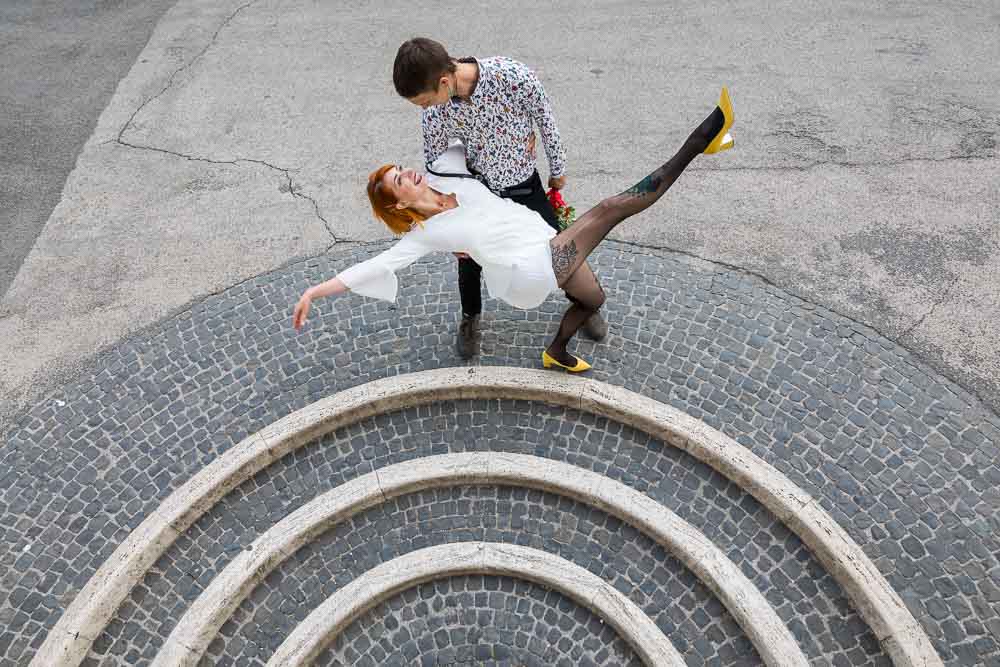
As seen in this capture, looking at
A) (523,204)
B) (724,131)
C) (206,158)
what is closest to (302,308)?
(523,204)

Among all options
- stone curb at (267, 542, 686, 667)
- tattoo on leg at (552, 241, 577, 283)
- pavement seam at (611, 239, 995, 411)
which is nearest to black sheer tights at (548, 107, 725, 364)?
tattoo on leg at (552, 241, 577, 283)

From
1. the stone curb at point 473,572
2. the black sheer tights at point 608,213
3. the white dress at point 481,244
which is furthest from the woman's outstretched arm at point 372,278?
the stone curb at point 473,572

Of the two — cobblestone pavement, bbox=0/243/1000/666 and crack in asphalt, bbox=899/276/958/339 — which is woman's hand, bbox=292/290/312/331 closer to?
cobblestone pavement, bbox=0/243/1000/666

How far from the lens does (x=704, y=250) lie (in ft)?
19.8

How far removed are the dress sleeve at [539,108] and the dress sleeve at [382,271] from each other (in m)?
1.04

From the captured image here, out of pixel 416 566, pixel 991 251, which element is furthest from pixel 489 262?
pixel 991 251

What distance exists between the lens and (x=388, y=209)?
12.8ft

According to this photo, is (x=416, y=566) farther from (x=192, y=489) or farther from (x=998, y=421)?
(x=998, y=421)

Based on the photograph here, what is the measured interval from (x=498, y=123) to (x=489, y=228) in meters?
0.63

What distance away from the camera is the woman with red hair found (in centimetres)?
388

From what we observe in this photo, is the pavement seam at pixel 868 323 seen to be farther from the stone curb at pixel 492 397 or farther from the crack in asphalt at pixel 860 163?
the stone curb at pixel 492 397

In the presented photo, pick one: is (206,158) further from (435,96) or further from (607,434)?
(607,434)

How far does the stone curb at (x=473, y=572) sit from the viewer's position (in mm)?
4055

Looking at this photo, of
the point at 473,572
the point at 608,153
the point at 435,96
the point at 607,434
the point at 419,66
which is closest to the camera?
the point at 419,66
